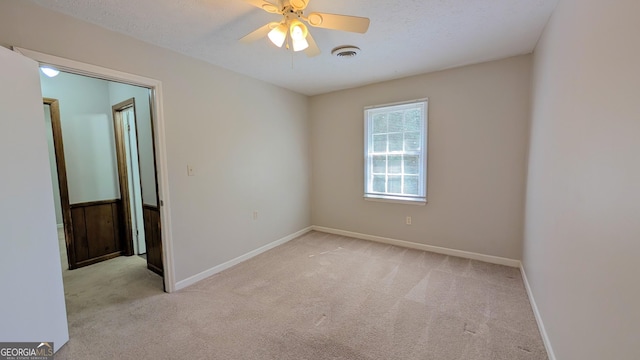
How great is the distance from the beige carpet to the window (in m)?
1.00

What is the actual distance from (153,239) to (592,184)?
3835 millimetres

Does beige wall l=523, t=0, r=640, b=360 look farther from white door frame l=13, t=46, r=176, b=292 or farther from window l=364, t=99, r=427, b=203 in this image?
white door frame l=13, t=46, r=176, b=292

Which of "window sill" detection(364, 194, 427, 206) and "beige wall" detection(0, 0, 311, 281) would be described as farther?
"window sill" detection(364, 194, 427, 206)

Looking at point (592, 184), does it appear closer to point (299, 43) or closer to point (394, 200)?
point (299, 43)

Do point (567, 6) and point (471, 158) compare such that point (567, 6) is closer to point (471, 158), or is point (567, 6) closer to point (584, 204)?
point (584, 204)

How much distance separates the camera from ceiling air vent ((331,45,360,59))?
250 cm

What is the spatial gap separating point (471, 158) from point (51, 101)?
5.17 metres

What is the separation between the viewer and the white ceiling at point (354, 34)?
5.95 ft

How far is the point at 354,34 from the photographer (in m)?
2.22

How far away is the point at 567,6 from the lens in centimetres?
163

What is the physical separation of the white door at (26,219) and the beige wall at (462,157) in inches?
133

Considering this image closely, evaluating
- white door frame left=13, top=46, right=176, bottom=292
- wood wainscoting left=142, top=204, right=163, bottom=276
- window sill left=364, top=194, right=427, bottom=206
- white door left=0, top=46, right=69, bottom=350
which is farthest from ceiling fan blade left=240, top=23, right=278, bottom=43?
window sill left=364, top=194, right=427, bottom=206

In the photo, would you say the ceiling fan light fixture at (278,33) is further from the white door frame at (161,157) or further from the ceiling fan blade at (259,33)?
the white door frame at (161,157)

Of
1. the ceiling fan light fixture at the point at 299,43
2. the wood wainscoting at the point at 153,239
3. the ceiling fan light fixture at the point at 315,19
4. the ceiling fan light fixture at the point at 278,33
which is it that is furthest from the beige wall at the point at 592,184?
the wood wainscoting at the point at 153,239
